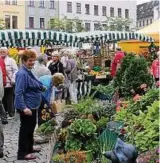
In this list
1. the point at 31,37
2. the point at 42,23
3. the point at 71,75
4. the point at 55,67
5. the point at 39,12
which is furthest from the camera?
the point at 42,23

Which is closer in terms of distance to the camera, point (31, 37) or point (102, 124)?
point (102, 124)

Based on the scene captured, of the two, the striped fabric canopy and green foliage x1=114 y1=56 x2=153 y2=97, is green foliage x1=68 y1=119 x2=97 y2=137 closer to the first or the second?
green foliage x1=114 y1=56 x2=153 y2=97

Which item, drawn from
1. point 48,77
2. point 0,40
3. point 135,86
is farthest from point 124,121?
point 0,40

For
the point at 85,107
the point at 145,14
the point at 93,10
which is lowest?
the point at 85,107

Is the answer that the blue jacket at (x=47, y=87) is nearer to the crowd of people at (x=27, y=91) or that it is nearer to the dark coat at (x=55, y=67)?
the crowd of people at (x=27, y=91)

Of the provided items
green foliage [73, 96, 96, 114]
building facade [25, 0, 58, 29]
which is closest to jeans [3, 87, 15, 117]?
green foliage [73, 96, 96, 114]

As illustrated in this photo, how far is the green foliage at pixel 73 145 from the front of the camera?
5152mm

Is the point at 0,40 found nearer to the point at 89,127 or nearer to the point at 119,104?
the point at 119,104

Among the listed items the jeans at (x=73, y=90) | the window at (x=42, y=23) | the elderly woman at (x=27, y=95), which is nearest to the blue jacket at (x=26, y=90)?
the elderly woman at (x=27, y=95)

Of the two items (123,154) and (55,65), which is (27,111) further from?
(55,65)

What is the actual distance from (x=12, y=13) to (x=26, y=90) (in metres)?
49.6

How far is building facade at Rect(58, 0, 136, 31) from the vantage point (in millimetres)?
61562

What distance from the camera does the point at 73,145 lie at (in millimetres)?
5191

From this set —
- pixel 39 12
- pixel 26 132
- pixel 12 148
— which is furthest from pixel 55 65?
pixel 39 12
